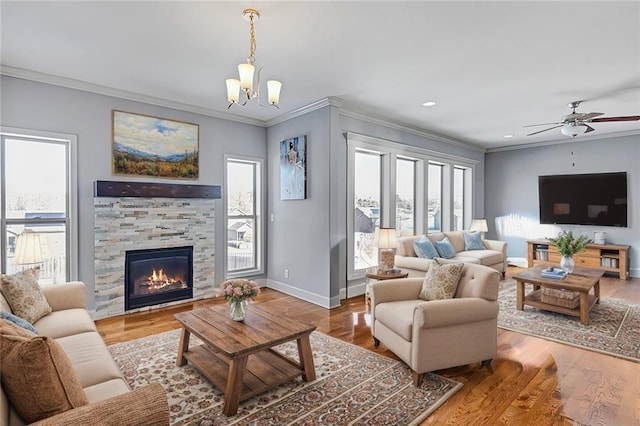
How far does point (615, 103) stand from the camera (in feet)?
14.9

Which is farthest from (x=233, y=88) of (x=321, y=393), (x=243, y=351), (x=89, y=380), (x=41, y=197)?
(x=41, y=197)

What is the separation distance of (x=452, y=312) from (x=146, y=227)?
12.1 feet

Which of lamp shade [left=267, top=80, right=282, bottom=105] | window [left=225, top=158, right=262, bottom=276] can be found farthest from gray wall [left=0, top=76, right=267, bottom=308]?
lamp shade [left=267, top=80, right=282, bottom=105]

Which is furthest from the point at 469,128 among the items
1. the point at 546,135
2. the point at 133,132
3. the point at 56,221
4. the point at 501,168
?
the point at 56,221

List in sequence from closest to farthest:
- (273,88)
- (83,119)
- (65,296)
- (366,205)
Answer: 1. (273,88)
2. (65,296)
3. (83,119)
4. (366,205)

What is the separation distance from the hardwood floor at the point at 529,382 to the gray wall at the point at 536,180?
15.6ft

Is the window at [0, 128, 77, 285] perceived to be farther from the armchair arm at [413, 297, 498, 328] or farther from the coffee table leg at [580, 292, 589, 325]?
the coffee table leg at [580, 292, 589, 325]

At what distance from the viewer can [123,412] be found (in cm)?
126

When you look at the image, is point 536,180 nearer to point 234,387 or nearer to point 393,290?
point 393,290

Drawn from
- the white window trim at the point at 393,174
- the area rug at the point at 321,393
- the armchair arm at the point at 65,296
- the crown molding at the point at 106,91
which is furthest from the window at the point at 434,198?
the armchair arm at the point at 65,296

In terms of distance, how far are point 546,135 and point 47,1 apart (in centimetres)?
764

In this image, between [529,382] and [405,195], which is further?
[405,195]

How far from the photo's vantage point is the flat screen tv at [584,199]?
6449mm

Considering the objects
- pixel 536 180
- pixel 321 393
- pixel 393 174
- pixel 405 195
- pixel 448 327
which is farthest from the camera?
pixel 536 180
